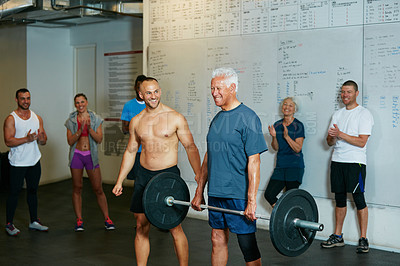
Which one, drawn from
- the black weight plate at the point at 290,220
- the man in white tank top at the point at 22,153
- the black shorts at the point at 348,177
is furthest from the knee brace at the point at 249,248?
the man in white tank top at the point at 22,153

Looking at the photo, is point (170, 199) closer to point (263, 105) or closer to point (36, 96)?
point (263, 105)

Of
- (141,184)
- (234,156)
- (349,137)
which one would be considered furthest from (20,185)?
(349,137)

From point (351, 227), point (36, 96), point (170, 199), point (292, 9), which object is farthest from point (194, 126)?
point (36, 96)

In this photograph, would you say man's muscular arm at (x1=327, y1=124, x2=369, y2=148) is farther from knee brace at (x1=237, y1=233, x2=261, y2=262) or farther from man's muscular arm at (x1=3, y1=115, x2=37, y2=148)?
man's muscular arm at (x1=3, y1=115, x2=37, y2=148)

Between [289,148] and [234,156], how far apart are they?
1.69 m

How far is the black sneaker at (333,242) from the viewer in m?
4.24

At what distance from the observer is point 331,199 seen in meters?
4.46

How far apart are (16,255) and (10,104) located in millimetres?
3783

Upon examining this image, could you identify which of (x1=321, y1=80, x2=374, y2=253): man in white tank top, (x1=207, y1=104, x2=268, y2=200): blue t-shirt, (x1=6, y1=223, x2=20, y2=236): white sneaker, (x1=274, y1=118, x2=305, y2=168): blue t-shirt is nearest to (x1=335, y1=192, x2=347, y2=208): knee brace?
(x1=321, y1=80, x2=374, y2=253): man in white tank top

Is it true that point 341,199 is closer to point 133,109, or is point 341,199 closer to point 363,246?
point 363,246

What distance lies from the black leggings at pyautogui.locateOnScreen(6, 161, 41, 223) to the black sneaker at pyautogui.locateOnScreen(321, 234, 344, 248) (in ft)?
8.55

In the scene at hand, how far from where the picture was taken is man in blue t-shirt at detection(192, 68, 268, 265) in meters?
2.86

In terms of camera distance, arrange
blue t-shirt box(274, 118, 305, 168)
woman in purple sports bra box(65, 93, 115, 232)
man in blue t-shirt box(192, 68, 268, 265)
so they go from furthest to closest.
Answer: woman in purple sports bra box(65, 93, 115, 232) → blue t-shirt box(274, 118, 305, 168) → man in blue t-shirt box(192, 68, 268, 265)

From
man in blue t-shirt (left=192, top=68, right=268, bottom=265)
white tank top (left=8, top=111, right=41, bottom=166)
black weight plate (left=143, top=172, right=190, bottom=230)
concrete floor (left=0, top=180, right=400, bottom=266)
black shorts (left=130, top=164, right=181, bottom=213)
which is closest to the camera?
man in blue t-shirt (left=192, top=68, right=268, bottom=265)
